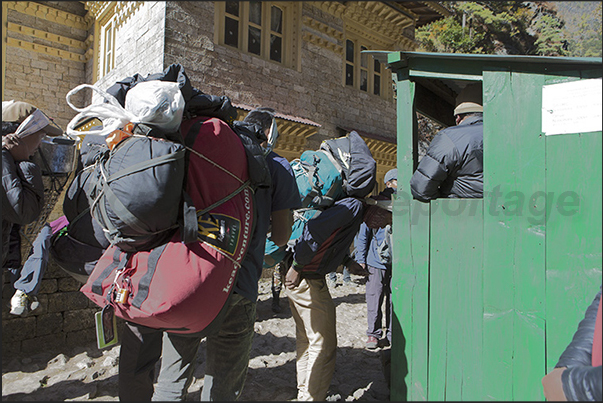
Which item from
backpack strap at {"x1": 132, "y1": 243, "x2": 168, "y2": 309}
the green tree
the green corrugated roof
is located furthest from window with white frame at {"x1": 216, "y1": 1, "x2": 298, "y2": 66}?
the green tree

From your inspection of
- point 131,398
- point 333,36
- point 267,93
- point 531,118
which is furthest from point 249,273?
point 333,36

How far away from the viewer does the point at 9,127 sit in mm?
2512

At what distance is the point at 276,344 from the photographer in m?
4.23

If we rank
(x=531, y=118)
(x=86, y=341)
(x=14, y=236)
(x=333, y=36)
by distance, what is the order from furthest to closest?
(x=333, y=36)
(x=86, y=341)
(x=14, y=236)
(x=531, y=118)

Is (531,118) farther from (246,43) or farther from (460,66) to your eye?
(246,43)

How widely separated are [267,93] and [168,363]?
25.7 feet

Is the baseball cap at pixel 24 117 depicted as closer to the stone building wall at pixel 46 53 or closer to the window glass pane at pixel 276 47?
the window glass pane at pixel 276 47

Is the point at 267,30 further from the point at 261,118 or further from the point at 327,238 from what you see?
the point at 327,238

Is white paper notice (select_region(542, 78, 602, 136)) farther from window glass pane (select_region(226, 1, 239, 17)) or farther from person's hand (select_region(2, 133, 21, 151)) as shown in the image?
window glass pane (select_region(226, 1, 239, 17))

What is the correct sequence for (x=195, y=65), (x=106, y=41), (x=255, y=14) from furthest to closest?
(x=106, y=41) < (x=255, y=14) < (x=195, y=65)

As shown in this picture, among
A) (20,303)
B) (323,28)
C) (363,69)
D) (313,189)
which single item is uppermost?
(323,28)

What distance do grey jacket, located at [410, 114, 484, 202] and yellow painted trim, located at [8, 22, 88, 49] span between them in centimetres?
→ 1168

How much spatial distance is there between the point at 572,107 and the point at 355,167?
4.34 ft

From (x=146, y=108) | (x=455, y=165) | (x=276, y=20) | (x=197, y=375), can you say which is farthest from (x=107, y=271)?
(x=276, y=20)
